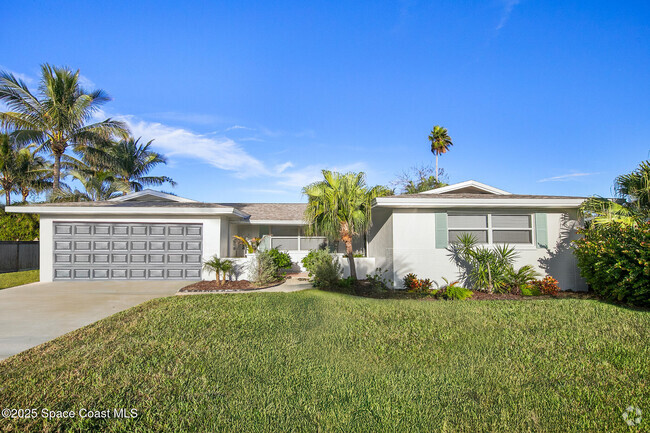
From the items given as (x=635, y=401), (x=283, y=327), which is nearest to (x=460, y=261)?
(x=283, y=327)

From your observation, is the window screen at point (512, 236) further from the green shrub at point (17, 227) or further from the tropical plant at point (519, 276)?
the green shrub at point (17, 227)

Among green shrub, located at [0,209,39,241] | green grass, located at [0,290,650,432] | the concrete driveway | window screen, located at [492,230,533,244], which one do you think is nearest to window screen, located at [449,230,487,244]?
window screen, located at [492,230,533,244]

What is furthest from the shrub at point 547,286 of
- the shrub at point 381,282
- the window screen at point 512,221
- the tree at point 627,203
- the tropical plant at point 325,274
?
the tropical plant at point 325,274

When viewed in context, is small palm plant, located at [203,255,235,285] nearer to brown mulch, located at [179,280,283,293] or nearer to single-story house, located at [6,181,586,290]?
brown mulch, located at [179,280,283,293]

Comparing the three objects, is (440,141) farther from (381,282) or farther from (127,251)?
(127,251)

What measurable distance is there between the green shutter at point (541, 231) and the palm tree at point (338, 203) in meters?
5.00

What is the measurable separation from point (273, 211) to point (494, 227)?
35.5 ft

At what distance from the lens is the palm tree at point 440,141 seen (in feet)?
126

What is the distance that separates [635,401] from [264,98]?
1548 centimetres

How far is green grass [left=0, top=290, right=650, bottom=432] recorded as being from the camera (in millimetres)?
3100

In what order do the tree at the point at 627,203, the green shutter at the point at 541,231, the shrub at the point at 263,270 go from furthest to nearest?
the shrub at the point at 263,270
the green shutter at the point at 541,231
the tree at the point at 627,203

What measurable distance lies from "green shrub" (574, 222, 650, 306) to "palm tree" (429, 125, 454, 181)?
3050 centimetres

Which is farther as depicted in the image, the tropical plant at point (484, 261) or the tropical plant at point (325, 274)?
the tropical plant at point (325, 274)

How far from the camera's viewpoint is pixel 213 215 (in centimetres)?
1280
